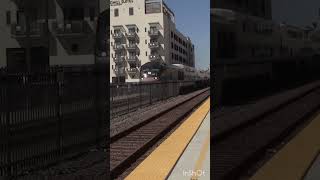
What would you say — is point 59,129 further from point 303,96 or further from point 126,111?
point 126,111

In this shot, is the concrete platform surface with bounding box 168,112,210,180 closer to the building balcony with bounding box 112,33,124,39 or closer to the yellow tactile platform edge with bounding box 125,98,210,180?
the yellow tactile platform edge with bounding box 125,98,210,180

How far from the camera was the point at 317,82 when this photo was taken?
9195 millimetres

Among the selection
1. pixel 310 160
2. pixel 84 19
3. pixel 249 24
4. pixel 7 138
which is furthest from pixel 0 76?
pixel 310 160

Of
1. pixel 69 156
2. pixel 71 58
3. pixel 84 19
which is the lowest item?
pixel 69 156

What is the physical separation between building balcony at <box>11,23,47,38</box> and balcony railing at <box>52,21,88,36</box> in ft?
0.63

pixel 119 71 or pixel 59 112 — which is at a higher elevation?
pixel 119 71

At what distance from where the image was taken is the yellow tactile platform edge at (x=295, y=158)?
24.6ft

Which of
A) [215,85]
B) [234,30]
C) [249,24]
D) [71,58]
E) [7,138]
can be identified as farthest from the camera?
[71,58]

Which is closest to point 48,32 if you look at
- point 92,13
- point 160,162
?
point 92,13

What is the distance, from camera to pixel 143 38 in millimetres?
8227

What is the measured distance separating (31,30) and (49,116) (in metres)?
1.72

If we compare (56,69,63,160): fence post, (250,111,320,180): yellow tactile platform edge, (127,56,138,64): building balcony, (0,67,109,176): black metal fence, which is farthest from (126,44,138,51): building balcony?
(250,111,320,180): yellow tactile platform edge

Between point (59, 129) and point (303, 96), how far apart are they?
4.41 metres

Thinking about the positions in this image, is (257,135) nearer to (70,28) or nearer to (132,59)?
(132,59)
